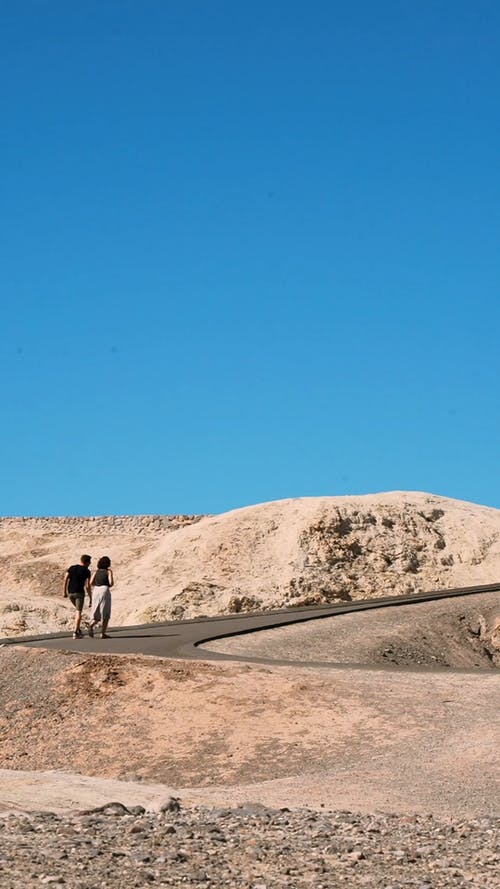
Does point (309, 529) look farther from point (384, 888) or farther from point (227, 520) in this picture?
point (384, 888)

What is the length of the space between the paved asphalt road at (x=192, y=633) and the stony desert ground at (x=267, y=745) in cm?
80

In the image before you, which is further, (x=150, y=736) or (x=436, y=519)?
(x=436, y=519)

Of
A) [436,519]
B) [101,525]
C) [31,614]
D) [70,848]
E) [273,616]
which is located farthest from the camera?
[101,525]

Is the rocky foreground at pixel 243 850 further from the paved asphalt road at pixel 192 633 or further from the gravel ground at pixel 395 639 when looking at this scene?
the gravel ground at pixel 395 639

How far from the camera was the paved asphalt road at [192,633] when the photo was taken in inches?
918

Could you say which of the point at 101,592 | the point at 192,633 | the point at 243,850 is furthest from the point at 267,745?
the point at 192,633

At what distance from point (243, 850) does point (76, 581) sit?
15787 millimetres

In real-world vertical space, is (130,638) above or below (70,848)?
above

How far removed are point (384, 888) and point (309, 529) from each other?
3325 cm

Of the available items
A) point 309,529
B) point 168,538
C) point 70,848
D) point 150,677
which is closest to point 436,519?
point 309,529

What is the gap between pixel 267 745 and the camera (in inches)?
677

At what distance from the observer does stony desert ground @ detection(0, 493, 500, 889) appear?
991cm

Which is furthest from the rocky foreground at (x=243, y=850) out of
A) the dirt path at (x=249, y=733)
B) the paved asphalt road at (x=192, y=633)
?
the paved asphalt road at (x=192, y=633)

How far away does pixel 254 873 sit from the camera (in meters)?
9.40
